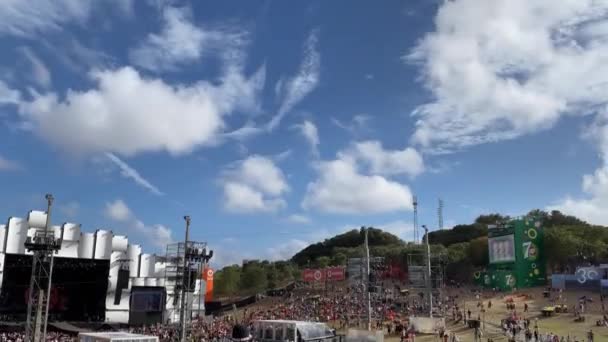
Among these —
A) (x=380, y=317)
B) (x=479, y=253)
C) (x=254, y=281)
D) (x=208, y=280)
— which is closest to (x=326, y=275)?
(x=208, y=280)

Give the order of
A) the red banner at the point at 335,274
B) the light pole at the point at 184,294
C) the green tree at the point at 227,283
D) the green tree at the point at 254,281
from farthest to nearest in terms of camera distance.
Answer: the green tree at the point at 227,283 < the green tree at the point at 254,281 < the red banner at the point at 335,274 < the light pole at the point at 184,294

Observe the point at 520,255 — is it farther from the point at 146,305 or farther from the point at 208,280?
the point at 146,305

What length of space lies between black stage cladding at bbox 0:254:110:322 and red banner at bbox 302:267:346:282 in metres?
32.9

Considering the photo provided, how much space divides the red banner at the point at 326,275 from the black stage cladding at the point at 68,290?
32924 millimetres

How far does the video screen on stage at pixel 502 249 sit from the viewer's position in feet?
216

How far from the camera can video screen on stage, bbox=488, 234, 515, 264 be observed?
2586 inches

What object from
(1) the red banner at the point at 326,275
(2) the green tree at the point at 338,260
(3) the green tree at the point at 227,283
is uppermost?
(2) the green tree at the point at 338,260

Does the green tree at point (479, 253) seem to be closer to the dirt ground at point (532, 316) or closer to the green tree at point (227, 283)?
the dirt ground at point (532, 316)

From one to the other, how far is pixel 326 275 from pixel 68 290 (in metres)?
35.7

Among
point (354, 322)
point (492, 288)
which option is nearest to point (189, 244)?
point (354, 322)

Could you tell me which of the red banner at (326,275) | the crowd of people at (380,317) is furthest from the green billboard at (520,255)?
the red banner at (326,275)

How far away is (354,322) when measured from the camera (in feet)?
168

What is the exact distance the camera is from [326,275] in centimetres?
8019

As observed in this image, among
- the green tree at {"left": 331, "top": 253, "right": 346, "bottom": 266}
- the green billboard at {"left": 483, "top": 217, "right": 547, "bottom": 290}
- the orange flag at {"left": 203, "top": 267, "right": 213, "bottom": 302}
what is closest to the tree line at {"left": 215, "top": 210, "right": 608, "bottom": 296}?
the green tree at {"left": 331, "top": 253, "right": 346, "bottom": 266}
